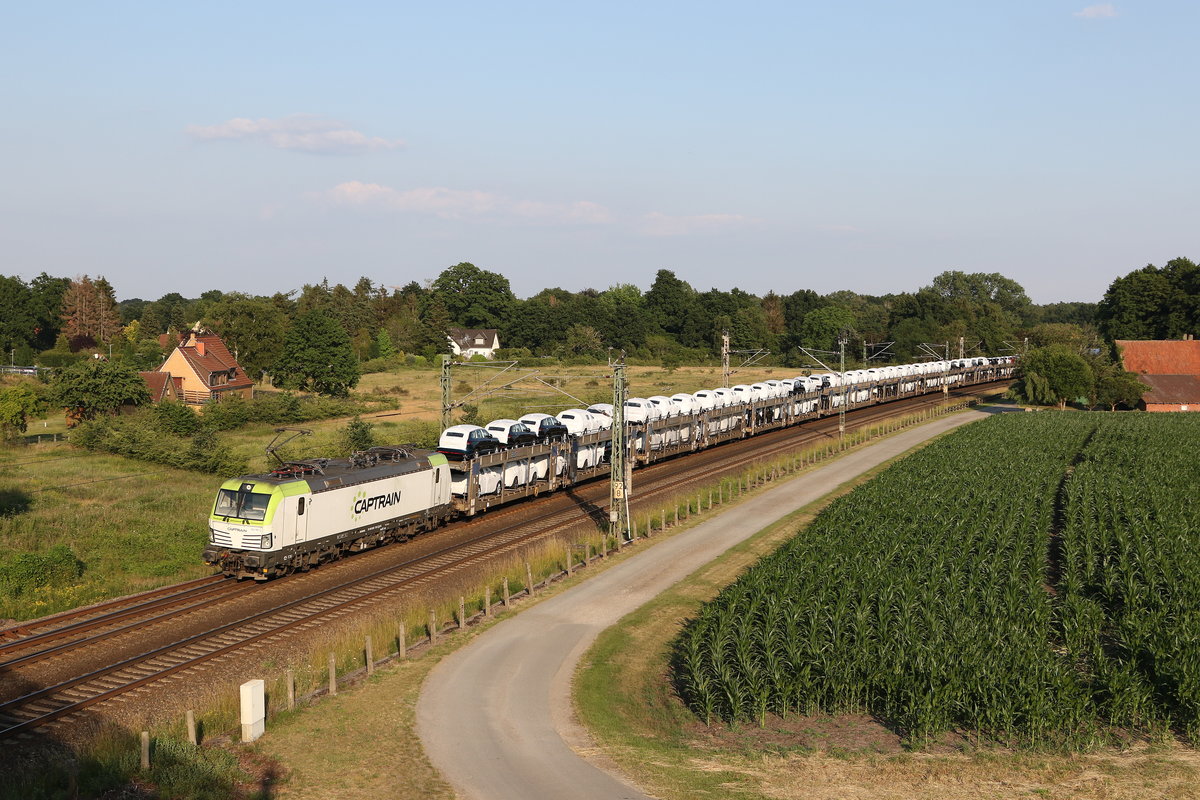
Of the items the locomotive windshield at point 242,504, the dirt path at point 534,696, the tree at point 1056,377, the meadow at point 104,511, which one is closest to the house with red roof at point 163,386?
the meadow at point 104,511

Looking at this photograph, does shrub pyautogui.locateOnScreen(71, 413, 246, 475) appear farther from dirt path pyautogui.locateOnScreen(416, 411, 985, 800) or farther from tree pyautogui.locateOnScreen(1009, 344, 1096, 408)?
tree pyautogui.locateOnScreen(1009, 344, 1096, 408)

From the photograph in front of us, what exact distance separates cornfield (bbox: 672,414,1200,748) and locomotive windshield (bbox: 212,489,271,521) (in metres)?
15.3

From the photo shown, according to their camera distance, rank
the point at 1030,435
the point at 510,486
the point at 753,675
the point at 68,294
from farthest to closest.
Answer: the point at 68,294
the point at 1030,435
the point at 510,486
the point at 753,675

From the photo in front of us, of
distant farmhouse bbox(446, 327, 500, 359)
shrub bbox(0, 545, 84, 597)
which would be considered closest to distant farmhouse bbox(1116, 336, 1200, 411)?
shrub bbox(0, 545, 84, 597)

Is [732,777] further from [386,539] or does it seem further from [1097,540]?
[1097,540]

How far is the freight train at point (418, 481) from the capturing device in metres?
32.7

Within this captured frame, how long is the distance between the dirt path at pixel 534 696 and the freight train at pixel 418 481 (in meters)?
9.28

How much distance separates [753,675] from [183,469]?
47.0m

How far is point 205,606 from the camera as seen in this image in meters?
31.3

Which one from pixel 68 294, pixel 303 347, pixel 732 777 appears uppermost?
pixel 68 294

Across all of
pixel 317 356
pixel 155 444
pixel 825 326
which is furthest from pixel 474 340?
pixel 155 444


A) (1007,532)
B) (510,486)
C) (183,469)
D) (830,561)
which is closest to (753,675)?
(830,561)

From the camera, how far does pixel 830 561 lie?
33125 millimetres

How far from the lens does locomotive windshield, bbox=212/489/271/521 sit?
32219 mm
